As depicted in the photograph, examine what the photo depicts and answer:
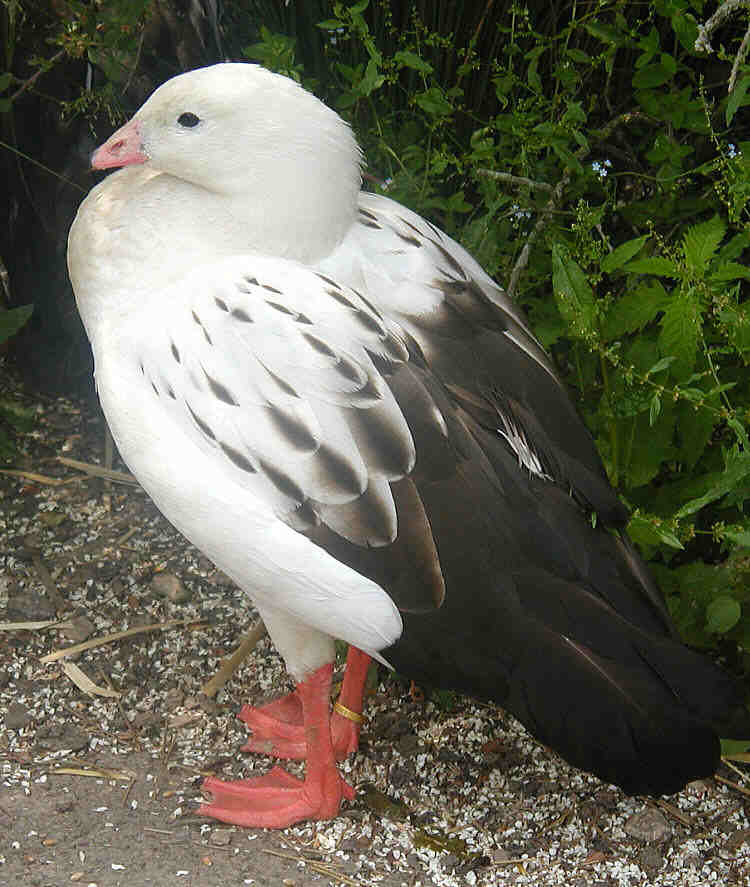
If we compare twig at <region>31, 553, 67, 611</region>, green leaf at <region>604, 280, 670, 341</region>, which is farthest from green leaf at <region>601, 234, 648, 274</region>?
twig at <region>31, 553, 67, 611</region>

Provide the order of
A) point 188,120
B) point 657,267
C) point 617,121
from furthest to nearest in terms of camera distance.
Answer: point 617,121 → point 657,267 → point 188,120

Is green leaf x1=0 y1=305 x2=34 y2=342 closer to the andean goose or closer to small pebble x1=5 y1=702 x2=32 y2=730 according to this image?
the andean goose

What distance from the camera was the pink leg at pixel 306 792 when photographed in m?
2.39

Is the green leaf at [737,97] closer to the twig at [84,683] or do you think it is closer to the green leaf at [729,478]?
the green leaf at [729,478]

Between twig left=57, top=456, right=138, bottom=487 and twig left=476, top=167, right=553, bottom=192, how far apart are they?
1.25 metres

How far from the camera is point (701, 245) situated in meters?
2.28

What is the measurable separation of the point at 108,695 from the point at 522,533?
105 centimetres

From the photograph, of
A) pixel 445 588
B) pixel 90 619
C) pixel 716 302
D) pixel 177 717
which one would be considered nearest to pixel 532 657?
pixel 445 588

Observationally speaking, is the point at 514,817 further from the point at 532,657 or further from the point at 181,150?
the point at 181,150

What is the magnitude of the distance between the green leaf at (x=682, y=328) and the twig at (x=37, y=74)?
1.55 metres

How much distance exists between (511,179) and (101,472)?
1.35 meters

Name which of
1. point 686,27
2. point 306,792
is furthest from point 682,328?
point 306,792

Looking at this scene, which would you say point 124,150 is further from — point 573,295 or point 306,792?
point 306,792

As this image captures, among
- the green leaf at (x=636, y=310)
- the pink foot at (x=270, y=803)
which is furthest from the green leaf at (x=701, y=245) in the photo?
the pink foot at (x=270, y=803)
